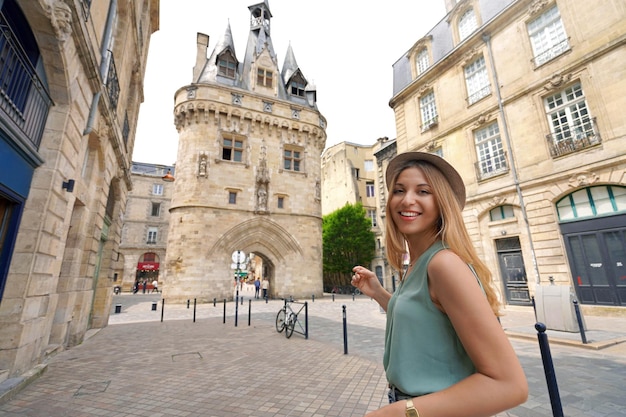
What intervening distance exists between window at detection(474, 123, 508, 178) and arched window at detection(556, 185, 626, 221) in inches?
99.0

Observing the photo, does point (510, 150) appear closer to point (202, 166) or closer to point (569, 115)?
point (569, 115)

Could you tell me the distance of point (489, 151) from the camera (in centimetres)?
1255

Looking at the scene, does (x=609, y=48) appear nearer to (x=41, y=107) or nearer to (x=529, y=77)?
(x=529, y=77)

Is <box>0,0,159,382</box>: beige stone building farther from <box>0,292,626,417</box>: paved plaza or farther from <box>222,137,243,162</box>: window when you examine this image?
<box>222,137,243,162</box>: window

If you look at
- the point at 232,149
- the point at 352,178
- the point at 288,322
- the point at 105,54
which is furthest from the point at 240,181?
the point at 352,178

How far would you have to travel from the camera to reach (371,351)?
19.0 ft

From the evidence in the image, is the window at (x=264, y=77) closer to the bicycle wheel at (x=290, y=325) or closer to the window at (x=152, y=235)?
the bicycle wheel at (x=290, y=325)

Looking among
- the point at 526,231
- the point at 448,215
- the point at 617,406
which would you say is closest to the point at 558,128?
the point at 526,231

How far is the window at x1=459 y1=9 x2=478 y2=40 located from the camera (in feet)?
45.6

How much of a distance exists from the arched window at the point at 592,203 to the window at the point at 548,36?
5.26 meters

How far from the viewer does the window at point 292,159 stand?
70.8ft

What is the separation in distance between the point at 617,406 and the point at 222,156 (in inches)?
781

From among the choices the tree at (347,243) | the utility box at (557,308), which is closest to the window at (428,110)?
the utility box at (557,308)

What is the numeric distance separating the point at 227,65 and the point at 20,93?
1999 cm
